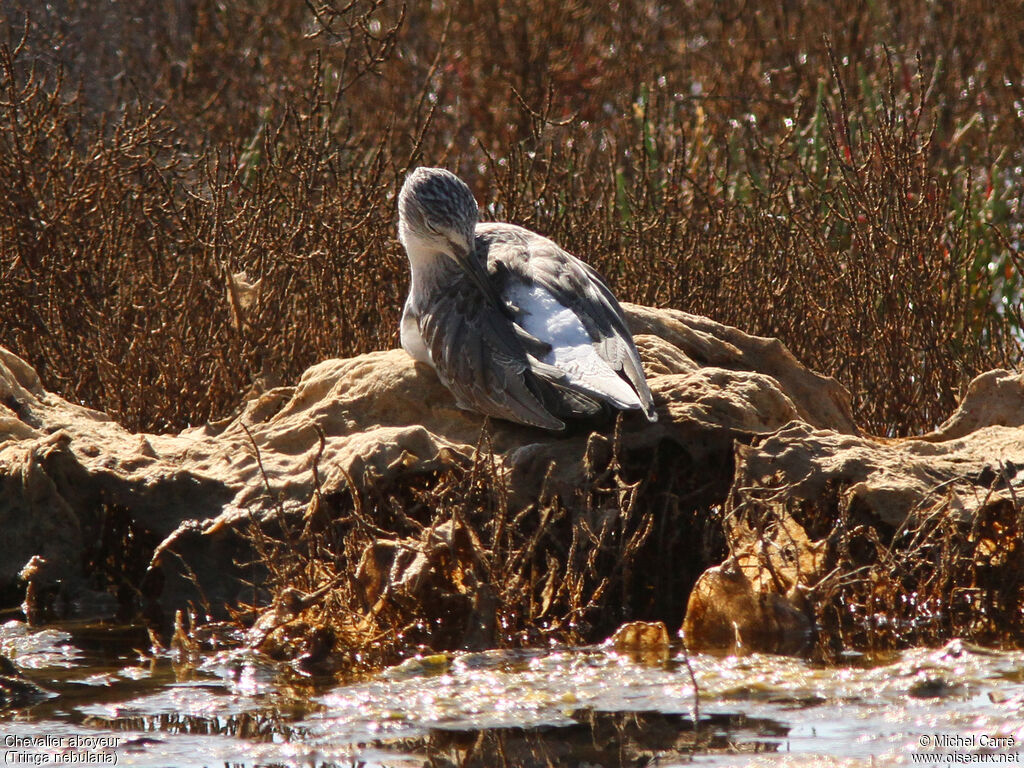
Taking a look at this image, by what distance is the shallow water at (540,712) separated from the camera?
12.0 ft

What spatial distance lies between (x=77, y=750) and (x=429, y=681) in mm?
1008

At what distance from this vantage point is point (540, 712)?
13.1 feet

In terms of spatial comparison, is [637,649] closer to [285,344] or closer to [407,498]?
[407,498]

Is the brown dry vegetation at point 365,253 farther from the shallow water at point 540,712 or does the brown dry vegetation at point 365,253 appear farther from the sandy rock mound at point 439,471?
the shallow water at point 540,712

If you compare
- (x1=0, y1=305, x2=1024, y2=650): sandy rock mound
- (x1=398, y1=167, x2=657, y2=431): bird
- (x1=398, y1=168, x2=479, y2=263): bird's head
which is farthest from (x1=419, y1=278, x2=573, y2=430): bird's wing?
(x1=398, y1=168, x2=479, y2=263): bird's head

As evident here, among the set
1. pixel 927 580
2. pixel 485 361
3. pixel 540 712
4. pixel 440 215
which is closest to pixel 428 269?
pixel 440 215

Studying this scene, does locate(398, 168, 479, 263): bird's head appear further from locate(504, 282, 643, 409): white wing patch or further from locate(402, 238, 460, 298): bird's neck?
locate(504, 282, 643, 409): white wing patch

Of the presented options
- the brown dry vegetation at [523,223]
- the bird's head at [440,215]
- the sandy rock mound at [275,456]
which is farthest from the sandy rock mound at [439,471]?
the bird's head at [440,215]

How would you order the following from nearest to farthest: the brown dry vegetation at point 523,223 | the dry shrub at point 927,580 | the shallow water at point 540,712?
the shallow water at point 540,712 < the dry shrub at point 927,580 < the brown dry vegetation at point 523,223

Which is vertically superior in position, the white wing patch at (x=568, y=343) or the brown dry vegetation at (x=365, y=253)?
the brown dry vegetation at (x=365, y=253)

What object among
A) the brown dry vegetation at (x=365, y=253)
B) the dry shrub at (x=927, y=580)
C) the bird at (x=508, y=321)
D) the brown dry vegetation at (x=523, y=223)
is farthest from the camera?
the brown dry vegetation at (x=365, y=253)

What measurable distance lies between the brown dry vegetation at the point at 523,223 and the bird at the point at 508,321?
14.0 inches

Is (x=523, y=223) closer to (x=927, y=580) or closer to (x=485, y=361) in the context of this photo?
(x=485, y=361)

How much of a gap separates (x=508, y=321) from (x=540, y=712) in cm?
185
